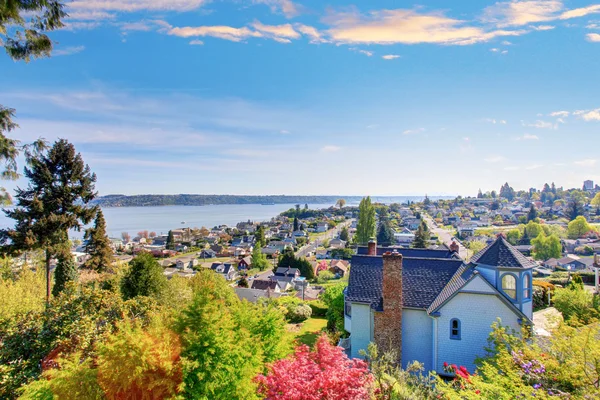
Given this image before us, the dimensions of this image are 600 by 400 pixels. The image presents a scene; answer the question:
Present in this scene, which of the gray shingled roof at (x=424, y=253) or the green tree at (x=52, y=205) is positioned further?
the gray shingled roof at (x=424, y=253)

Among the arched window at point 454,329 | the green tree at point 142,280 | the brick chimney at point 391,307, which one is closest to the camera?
the arched window at point 454,329

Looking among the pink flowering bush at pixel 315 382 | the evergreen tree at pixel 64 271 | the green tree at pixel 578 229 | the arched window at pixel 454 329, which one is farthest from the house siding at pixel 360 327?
the green tree at pixel 578 229

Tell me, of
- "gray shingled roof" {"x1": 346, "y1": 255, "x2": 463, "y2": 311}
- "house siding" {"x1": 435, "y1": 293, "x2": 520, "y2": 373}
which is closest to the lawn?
"gray shingled roof" {"x1": 346, "y1": 255, "x2": 463, "y2": 311}

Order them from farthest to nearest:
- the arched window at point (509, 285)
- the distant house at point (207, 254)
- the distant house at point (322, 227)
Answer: the distant house at point (322, 227), the distant house at point (207, 254), the arched window at point (509, 285)

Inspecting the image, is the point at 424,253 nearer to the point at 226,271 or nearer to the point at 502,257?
the point at 502,257

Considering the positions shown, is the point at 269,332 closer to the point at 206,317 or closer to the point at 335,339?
the point at 206,317

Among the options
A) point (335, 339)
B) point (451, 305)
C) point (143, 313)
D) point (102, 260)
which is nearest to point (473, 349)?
point (451, 305)

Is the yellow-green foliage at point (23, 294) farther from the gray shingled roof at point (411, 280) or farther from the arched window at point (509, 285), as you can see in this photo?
the arched window at point (509, 285)

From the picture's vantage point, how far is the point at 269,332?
36.0 ft

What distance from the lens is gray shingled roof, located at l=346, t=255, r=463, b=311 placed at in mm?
16031

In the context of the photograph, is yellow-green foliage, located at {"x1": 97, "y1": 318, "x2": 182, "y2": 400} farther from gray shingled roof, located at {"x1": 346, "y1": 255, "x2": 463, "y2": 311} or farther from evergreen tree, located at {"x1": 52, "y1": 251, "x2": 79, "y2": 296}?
evergreen tree, located at {"x1": 52, "y1": 251, "x2": 79, "y2": 296}

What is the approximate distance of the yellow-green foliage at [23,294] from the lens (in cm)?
1362

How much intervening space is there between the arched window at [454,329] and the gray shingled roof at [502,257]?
119 inches

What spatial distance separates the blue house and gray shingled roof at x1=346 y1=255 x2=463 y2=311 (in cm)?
4
